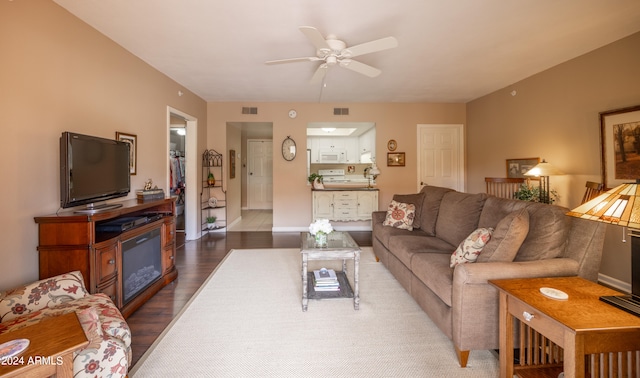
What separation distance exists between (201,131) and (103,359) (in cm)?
452

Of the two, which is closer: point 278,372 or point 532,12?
point 278,372

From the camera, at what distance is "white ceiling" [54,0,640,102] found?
2305 mm

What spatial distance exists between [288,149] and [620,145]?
192 inches

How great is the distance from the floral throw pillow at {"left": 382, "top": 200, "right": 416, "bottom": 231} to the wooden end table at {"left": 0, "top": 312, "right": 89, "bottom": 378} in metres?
3.13

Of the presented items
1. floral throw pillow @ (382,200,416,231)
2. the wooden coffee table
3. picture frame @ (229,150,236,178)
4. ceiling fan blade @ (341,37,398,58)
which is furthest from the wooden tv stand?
picture frame @ (229,150,236,178)

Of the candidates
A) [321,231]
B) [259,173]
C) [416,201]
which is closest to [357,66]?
[321,231]

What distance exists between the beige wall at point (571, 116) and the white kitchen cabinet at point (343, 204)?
2.53 meters

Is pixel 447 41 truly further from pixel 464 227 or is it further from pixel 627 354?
pixel 627 354

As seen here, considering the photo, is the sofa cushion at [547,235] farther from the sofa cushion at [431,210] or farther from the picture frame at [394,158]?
the picture frame at [394,158]

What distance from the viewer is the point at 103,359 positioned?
1324 mm

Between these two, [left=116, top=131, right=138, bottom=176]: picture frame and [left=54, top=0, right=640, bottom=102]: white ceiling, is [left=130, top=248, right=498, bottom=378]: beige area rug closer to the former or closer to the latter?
[left=116, top=131, right=138, bottom=176]: picture frame

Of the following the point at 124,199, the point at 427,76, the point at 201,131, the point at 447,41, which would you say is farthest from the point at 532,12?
the point at 201,131

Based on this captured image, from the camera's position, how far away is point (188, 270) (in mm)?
3404

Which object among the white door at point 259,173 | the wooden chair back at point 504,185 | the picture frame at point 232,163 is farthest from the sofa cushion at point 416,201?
the white door at point 259,173
